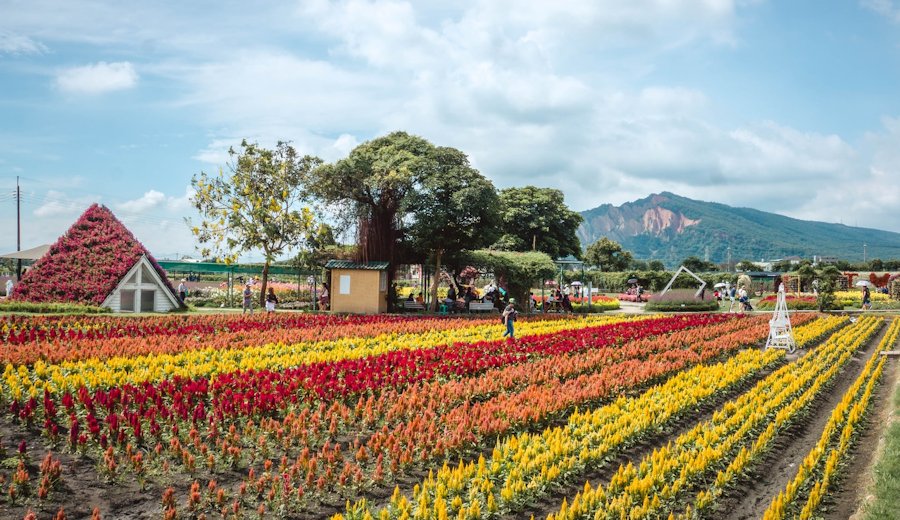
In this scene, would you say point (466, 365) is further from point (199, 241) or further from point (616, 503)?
point (199, 241)

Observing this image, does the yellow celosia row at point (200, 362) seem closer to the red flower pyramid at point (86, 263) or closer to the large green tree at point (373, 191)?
the large green tree at point (373, 191)

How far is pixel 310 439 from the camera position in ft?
25.8

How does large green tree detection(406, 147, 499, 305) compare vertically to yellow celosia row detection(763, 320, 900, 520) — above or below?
above

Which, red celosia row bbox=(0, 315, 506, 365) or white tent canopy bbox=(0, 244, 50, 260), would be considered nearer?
red celosia row bbox=(0, 315, 506, 365)

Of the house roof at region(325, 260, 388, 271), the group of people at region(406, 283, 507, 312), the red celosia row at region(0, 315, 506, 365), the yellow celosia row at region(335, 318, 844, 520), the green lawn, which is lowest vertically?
the green lawn

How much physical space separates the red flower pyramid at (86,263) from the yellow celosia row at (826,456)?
2481 centimetres

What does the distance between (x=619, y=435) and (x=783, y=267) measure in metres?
115

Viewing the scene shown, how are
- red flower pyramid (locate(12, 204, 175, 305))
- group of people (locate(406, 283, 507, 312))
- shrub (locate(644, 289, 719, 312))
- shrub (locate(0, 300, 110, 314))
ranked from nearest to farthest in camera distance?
shrub (locate(0, 300, 110, 314)) → red flower pyramid (locate(12, 204, 175, 305)) → group of people (locate(406, 283, 507, 312)) → shrub (locate(644, 289, 719, 312))

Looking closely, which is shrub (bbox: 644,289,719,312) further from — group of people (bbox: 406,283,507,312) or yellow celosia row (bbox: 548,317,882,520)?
yellow celosia row (bbox: 548,317,882,520)

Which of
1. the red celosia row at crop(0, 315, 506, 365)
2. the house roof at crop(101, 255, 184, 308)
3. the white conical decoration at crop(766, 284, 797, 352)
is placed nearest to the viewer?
the red celosia row at crop(0, 315, 506, 365)

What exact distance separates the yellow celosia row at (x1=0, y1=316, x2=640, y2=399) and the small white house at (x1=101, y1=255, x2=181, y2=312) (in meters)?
14.0

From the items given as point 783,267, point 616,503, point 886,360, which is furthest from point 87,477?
point 783,267

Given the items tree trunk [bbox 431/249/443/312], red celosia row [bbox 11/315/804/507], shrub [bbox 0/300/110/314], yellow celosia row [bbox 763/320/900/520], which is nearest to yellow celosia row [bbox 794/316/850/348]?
yellow celosia row [bbox 763/320/900/520]

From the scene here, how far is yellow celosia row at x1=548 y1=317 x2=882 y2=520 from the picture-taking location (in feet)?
20.1
